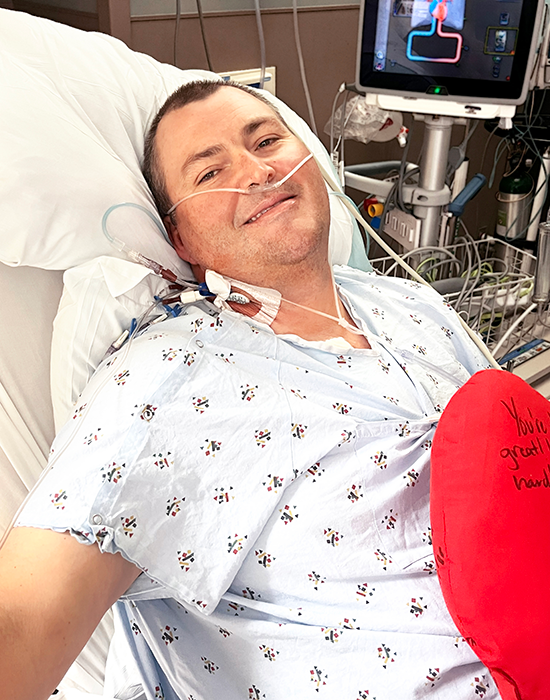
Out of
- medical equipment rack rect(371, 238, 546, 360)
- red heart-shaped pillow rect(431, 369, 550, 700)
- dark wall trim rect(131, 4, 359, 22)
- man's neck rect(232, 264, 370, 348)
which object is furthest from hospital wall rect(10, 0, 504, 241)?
red heart-shaped pillow rect(431, 369, 550, 700)

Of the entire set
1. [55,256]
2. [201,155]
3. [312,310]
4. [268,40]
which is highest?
[268,40]

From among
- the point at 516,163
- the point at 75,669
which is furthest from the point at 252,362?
the point at 516,163

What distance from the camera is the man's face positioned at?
1056 millimetres

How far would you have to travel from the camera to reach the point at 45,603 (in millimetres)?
653

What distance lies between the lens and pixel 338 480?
0.90 metres

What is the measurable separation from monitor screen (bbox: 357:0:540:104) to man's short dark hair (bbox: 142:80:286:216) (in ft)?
1.80

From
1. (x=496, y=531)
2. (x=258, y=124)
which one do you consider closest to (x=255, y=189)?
(x=258, y=124)

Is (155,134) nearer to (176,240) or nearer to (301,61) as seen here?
(176,240)

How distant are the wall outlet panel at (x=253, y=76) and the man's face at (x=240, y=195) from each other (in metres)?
0.79

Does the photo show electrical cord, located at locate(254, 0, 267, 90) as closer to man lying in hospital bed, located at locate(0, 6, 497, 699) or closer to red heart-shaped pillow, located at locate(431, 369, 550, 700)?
man lying in hospital bed, located at locate(0, 6, 497, 699)

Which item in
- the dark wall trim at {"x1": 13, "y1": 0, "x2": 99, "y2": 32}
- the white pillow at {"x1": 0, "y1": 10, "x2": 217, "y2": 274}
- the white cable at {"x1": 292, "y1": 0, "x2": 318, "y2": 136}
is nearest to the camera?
the white pillow at {"x1": 0, "y1": 10, "x2": 217, "y2": 274}

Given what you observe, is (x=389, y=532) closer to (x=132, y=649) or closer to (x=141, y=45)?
(x=132, y=649)

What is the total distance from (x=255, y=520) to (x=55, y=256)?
0.51m

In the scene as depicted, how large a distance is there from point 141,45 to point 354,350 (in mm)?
1193
